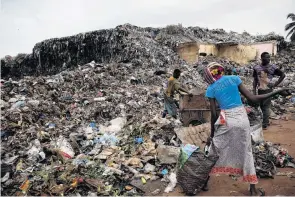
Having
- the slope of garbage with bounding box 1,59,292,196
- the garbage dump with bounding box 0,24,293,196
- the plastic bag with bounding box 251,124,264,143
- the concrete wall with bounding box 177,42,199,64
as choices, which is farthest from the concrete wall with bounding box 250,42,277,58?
the plastic bag with bounding box 251,124,264,143

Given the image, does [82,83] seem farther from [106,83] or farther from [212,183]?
[212,183]

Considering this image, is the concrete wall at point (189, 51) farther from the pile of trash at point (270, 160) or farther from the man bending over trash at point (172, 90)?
the pile of trash at point (270, 160)

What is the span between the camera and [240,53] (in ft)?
78.5

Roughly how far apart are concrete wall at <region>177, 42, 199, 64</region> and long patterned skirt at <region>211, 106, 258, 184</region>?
1735cm

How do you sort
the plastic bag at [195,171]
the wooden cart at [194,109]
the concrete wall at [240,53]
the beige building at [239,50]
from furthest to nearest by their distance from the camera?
the concrete wall at [240,53] < the beige building at [239,50] < the wooden cart at [194,109] < the plastic bag at [195,171]

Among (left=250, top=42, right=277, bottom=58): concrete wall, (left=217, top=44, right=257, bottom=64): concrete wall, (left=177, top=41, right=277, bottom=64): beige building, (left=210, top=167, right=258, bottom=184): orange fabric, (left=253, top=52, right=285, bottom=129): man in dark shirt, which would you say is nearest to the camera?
(left=210, top=167, right=258, bottom=184): orange fabric

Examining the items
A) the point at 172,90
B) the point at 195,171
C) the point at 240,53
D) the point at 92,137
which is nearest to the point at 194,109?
the point at 172,90

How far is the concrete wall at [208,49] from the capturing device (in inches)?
887

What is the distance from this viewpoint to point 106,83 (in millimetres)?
11430

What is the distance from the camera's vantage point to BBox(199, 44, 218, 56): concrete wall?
22.5 metres

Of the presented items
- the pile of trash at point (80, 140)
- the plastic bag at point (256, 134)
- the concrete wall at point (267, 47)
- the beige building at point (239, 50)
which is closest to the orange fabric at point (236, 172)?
the pile of trash at point (80, 140)

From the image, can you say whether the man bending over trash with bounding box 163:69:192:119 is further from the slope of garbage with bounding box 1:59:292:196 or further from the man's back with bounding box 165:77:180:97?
the slope of garbage with bounding box 1:59:292:196

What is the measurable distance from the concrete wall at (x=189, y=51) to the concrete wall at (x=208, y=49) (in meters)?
1.35

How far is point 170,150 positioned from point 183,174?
123 centimetres
